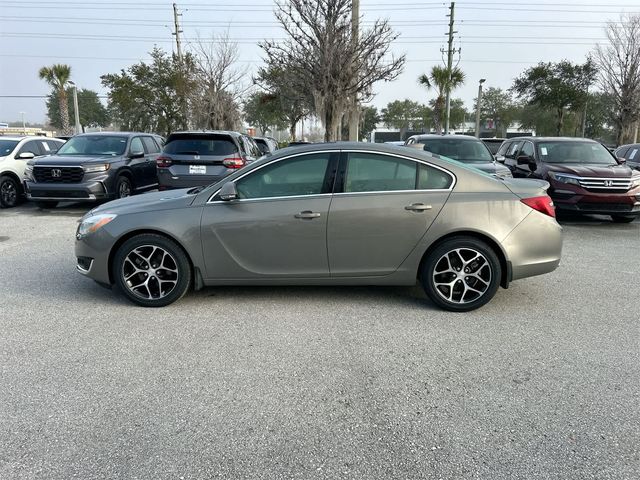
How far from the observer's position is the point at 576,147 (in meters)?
10.3

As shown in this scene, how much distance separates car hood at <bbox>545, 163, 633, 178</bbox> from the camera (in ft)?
29.4

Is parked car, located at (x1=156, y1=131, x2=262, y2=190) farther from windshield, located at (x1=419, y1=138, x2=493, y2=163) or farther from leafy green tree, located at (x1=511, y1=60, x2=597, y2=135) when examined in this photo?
leafy green tree, located at (x1=511, y1=60, x2=597, y2=135)

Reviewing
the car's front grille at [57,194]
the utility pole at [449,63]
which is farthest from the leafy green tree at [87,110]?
the car's front grille at [57,194]

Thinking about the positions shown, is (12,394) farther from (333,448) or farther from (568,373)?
(568,373)

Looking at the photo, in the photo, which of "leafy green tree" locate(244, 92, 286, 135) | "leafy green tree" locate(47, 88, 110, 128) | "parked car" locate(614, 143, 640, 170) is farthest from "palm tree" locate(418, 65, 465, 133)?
"leafy green tree" locate(47, 88, 110, 128)

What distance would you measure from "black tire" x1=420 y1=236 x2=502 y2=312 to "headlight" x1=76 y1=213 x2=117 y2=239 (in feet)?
10.4

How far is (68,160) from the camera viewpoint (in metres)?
10.1

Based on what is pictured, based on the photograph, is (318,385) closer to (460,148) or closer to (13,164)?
(460,148)

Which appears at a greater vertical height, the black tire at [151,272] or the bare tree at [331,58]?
the bare tree at [331,58]

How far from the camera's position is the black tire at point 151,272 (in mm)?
4668

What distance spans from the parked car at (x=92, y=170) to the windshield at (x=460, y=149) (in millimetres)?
6797

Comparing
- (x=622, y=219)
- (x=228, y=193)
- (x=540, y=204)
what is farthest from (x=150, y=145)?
(x=622, y=219)

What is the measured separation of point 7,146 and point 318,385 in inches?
464

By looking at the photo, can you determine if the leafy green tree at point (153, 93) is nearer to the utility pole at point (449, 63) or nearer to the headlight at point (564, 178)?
the utility pole at point (449, 63)
